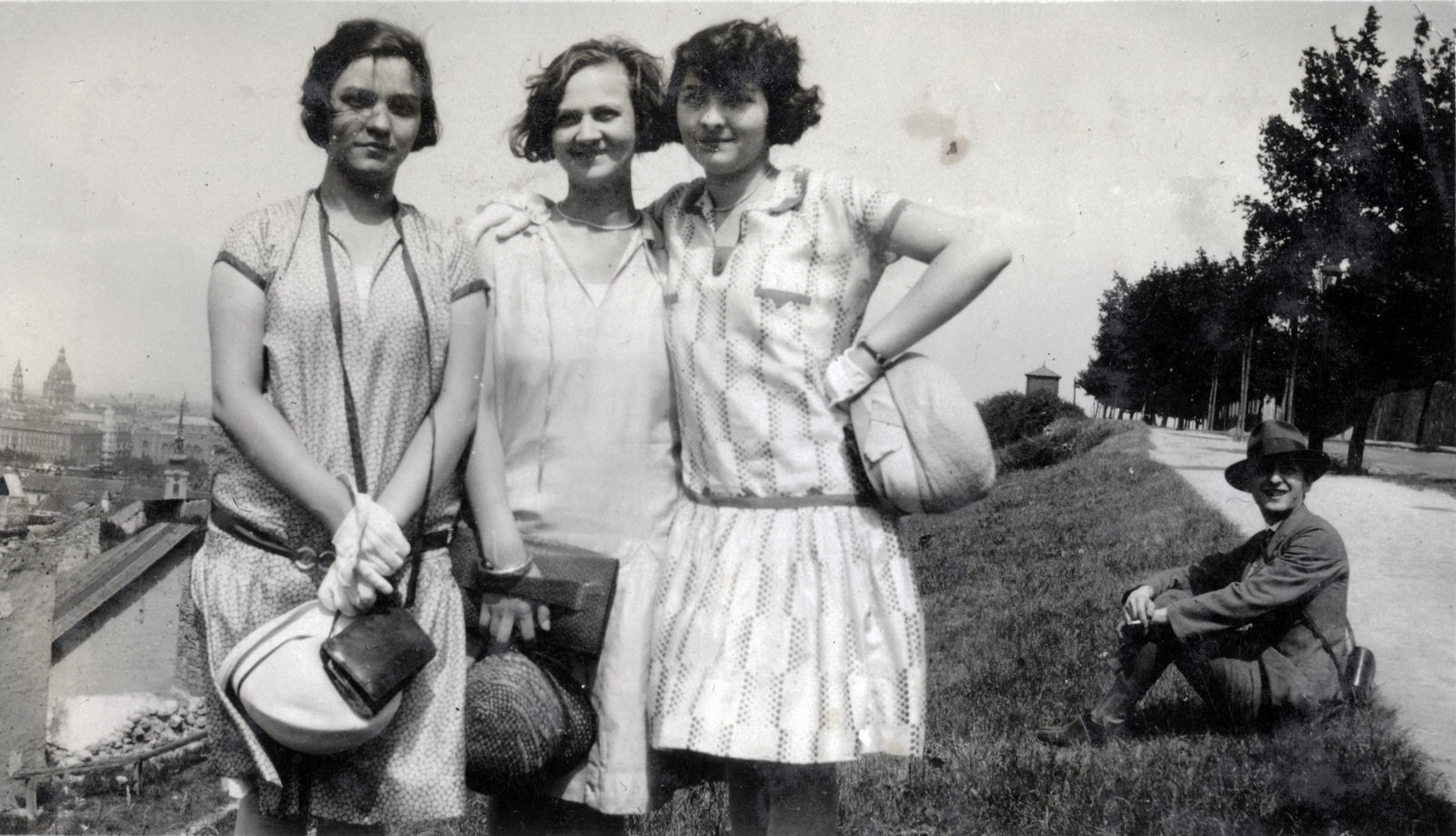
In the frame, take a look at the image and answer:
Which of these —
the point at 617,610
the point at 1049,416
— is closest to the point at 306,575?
the point at 617,610

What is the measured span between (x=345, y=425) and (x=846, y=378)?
1111mm

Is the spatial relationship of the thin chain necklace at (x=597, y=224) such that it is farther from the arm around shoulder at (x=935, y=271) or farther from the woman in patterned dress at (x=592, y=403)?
the arm around shoulder at (x=935, y=271)

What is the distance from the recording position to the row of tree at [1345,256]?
5391 mm

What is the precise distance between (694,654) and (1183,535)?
7471 mm

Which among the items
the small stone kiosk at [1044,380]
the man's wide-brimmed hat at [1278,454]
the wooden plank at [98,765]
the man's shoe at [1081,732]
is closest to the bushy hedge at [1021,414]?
the small stone kiosk at [1044,380]

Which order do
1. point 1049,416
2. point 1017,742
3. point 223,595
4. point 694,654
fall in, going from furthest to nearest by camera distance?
point 1049,416 → point 1017,742 → point 694,654 → point 223,595

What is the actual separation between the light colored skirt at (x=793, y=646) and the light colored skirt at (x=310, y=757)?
510 mm

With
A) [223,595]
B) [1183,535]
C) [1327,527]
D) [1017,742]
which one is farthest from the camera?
[1183,535]

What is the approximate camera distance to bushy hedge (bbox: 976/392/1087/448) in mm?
24750

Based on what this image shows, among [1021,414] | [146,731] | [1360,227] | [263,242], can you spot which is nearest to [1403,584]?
[1360,227]

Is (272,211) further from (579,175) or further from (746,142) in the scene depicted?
(746,142)

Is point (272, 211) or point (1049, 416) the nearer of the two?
point (272, 211)

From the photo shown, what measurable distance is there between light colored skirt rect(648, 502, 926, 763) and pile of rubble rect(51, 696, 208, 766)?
11981mm

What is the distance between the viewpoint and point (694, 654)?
256cm
